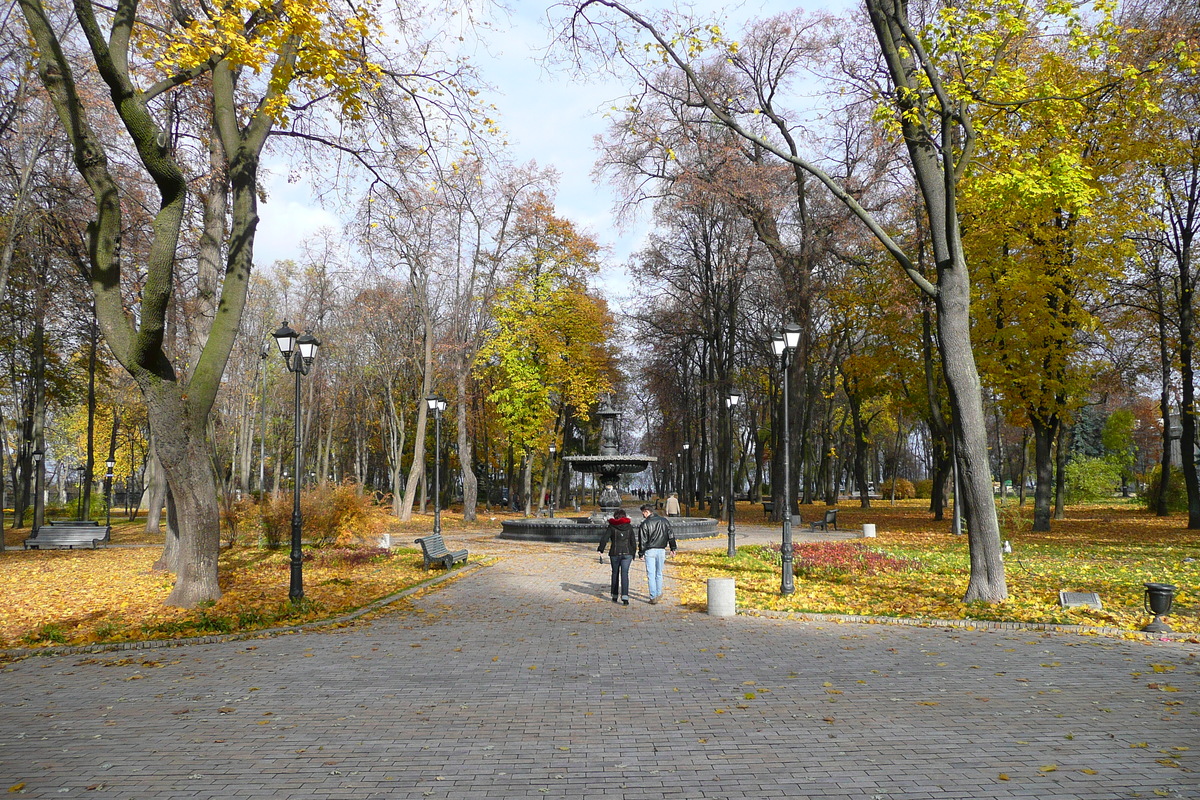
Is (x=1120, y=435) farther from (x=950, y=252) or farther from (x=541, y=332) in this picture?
(x=950, y=252)

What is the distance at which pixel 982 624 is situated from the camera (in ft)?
31.2

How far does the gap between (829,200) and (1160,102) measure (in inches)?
492

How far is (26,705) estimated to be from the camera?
6.41 m

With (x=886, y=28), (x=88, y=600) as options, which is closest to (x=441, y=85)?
(x=886, y=28)

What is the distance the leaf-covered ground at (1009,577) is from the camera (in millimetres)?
10172

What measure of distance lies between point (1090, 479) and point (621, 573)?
Answer: 1309 inches

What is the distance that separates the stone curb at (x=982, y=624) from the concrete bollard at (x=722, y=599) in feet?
0.96

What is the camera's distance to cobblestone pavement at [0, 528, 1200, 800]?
4.64 meters

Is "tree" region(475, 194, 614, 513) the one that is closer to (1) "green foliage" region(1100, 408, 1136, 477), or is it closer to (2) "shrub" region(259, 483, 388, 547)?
(2) "shrub" region(259, 483, 388, 547)

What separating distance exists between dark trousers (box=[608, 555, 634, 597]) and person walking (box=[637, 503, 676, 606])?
0.28 m

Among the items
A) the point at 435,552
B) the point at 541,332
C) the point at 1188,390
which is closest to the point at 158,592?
the point at 435,552

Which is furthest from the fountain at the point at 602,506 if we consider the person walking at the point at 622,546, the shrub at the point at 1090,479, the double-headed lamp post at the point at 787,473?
the shrub at the point at 1090,479

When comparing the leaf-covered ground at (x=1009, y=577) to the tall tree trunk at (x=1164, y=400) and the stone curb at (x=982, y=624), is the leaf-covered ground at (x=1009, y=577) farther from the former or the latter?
the tall tree trunk at (x=1164, y=400)

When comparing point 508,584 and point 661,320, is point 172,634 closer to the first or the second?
point 508,584
